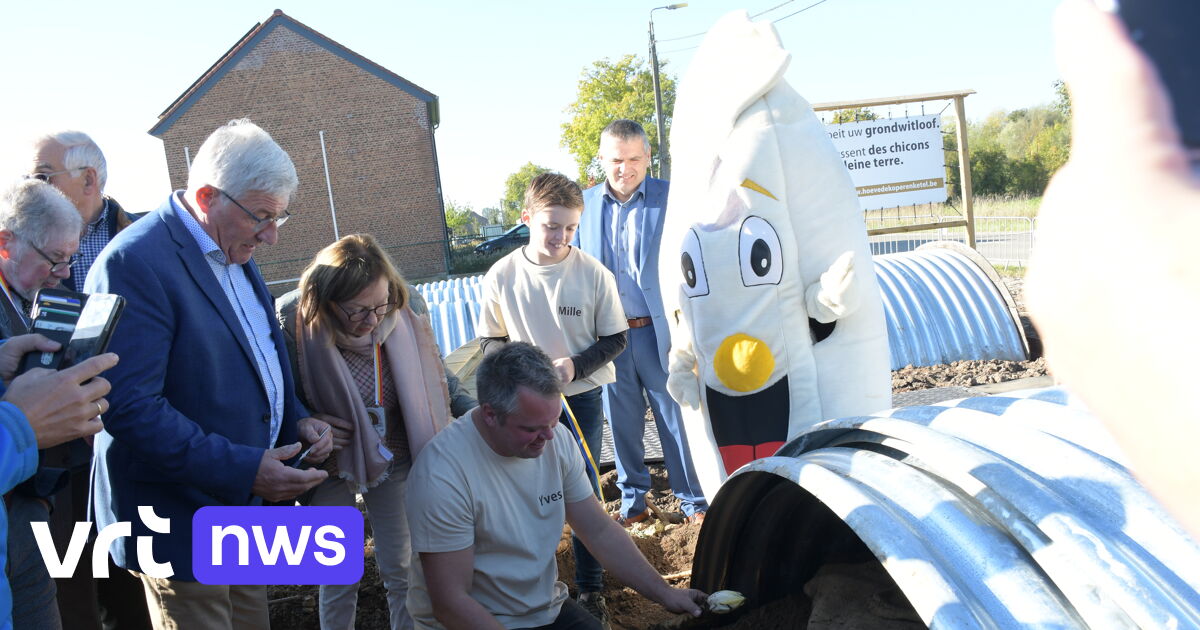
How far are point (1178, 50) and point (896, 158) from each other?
11.1 metres

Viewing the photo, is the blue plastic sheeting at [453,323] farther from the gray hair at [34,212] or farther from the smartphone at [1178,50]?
the smartphone at [1178,50]

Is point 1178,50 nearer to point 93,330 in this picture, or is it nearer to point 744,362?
point 93,330

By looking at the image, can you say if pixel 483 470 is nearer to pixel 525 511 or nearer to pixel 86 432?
pixel 525 511

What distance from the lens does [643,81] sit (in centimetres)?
3350

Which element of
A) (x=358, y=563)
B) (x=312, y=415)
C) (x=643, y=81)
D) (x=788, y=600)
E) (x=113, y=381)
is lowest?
(x=788, y=600)

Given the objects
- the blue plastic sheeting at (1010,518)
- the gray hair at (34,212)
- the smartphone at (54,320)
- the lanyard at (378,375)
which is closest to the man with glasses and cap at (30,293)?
the gray hair at (34,212)

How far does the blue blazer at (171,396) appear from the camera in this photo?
2.33 meters

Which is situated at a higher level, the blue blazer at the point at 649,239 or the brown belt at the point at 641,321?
the blue blazer at the point at 649,239

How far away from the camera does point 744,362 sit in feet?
11.5

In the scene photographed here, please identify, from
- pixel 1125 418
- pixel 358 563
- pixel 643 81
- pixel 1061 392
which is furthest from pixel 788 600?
pixel 643 81

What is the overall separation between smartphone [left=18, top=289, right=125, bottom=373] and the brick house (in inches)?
1068

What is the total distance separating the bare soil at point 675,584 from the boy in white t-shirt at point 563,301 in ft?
1.02

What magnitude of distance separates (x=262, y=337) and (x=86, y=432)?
2.40 feet

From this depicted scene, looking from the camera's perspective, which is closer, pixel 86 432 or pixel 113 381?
pixel 86 432
